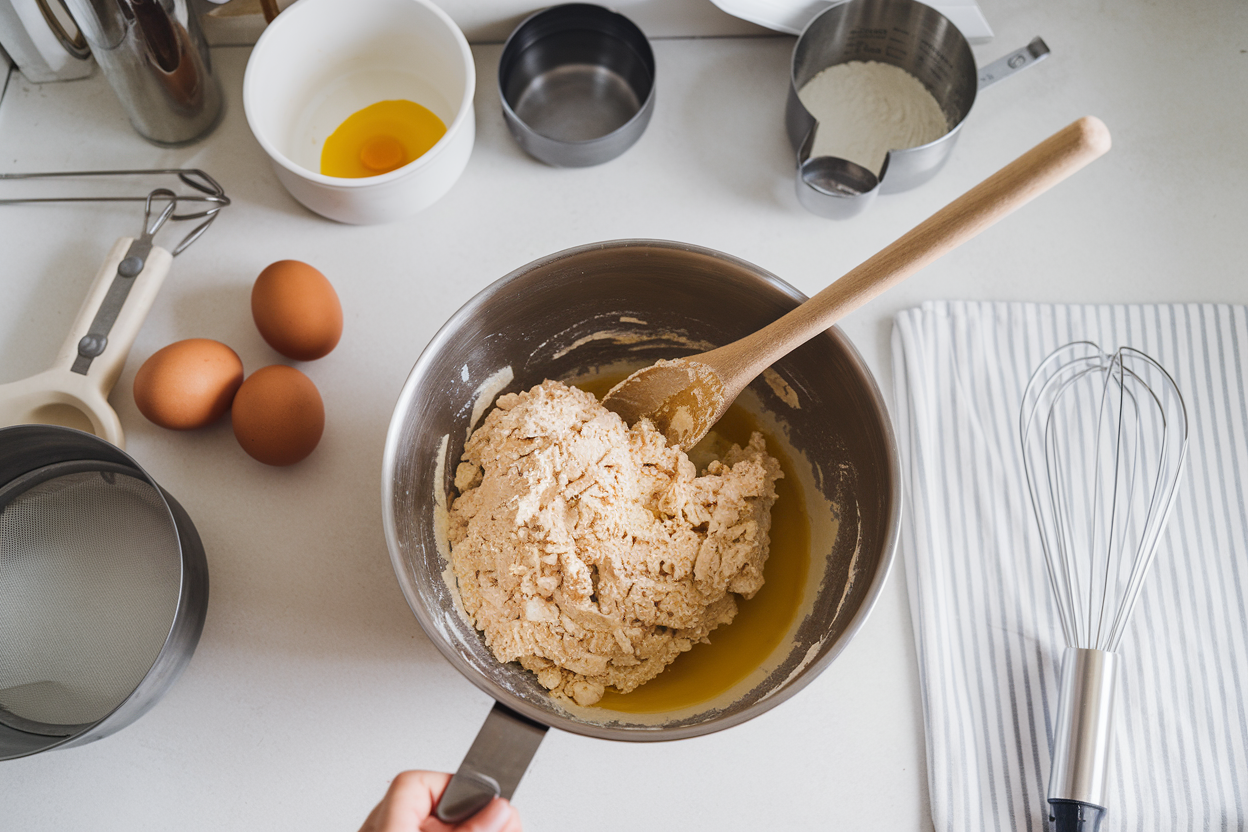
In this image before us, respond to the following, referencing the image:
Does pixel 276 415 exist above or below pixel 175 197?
below

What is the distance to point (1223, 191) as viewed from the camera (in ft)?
4.39

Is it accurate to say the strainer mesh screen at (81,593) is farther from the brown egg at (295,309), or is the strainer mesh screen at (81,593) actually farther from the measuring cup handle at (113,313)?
the brown egg at (295,309)

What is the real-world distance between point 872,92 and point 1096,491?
74 cm

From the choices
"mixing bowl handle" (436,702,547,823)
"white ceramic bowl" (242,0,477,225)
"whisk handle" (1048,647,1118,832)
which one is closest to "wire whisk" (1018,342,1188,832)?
"whisk handle" (1048,647,1118,832)

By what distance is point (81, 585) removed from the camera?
1.08 metres

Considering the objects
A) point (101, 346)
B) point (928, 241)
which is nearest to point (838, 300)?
point (928, 241)

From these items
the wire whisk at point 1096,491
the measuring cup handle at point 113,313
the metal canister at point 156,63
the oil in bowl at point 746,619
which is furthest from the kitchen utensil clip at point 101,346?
the wire whisk at point 1096,491

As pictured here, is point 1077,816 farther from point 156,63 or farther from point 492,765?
point 156,63

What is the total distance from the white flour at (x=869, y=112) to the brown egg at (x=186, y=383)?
0.98 m

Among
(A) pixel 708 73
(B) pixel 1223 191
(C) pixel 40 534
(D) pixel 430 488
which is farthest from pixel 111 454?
(B) pixel 1223 191

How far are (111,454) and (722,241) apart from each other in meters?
0.95

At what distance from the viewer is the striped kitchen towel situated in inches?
41.9

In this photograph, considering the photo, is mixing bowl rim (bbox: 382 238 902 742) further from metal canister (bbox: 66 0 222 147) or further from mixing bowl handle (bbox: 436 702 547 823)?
metal canister (bbox: 66 0 222 147)

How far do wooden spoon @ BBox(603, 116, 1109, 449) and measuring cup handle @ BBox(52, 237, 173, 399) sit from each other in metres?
0.72
